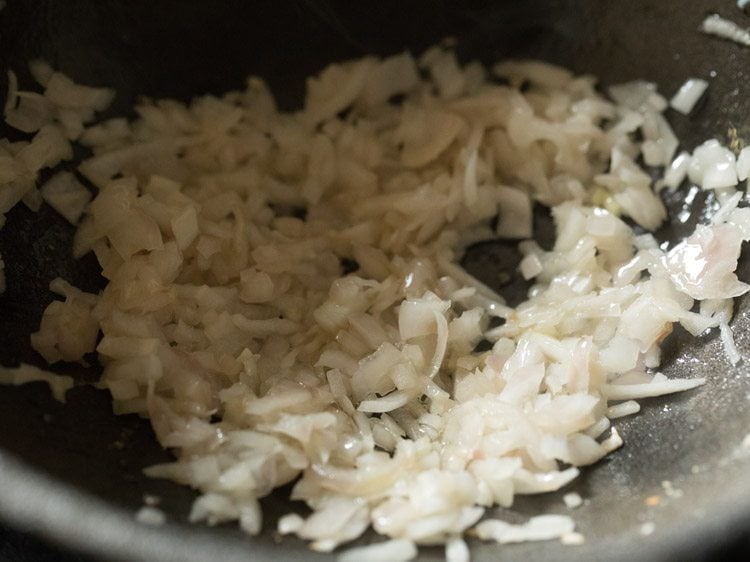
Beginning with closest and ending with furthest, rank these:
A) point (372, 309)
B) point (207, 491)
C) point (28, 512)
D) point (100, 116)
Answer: point (28, 512) < point (207, 491) < point (372, 309) < point (100, 116)

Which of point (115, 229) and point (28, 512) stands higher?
point (115, 229)

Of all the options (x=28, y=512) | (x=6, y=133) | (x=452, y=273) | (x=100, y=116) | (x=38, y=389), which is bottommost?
(x=28, y=512)

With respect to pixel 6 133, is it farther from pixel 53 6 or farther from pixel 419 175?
pixel 419 175

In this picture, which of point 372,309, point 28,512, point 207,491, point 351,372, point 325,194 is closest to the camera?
point 28,512

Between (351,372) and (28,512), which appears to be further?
(351,372)

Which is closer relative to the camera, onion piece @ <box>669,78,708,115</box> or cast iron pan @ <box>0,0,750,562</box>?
cast iron pan @ <box>0,0,750,562</box>

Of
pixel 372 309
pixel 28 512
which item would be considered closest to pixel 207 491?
pixel 28 512

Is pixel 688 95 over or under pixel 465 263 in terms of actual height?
over

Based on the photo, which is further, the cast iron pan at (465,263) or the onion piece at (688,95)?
the onion piece at (688,95)
